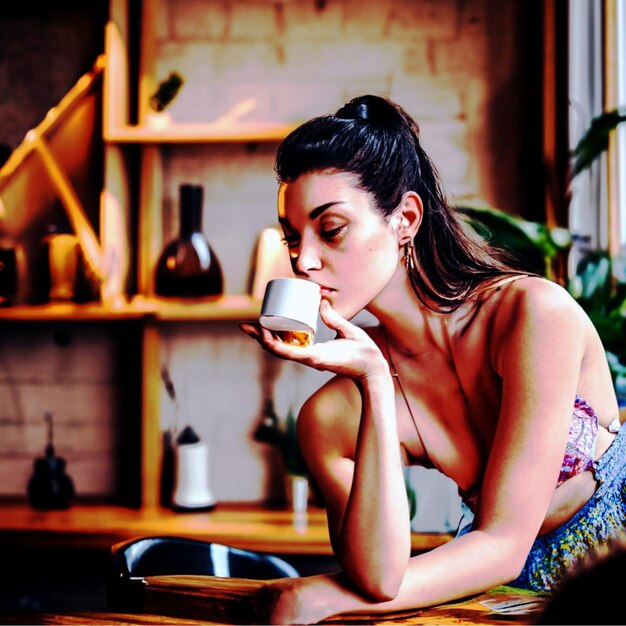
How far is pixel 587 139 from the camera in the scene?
1708 mm

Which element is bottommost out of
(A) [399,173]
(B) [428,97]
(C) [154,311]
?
(C) [154,311]

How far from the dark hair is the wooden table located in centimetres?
37

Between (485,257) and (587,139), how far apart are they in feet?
2.74

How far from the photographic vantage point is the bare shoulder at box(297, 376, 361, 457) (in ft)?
3.26

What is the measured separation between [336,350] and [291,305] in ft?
0.23

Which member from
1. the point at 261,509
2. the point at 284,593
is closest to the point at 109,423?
the point at 261,509

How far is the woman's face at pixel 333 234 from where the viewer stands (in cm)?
88

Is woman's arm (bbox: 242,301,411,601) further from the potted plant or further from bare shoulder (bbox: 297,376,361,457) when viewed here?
the potted plant

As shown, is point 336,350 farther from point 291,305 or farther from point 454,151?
point 454,151

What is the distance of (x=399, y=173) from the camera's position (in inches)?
37.3

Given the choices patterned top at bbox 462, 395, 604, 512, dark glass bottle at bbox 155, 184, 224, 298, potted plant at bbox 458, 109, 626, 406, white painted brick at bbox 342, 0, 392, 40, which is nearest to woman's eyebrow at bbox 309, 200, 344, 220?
patterned top at bbox 462, 395, 604, 512

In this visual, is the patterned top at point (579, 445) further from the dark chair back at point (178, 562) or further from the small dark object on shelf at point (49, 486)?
the small dark object on shelf at point (49, 486)

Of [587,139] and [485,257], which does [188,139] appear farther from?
[485,257]

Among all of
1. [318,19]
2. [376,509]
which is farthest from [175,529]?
[318,19]
